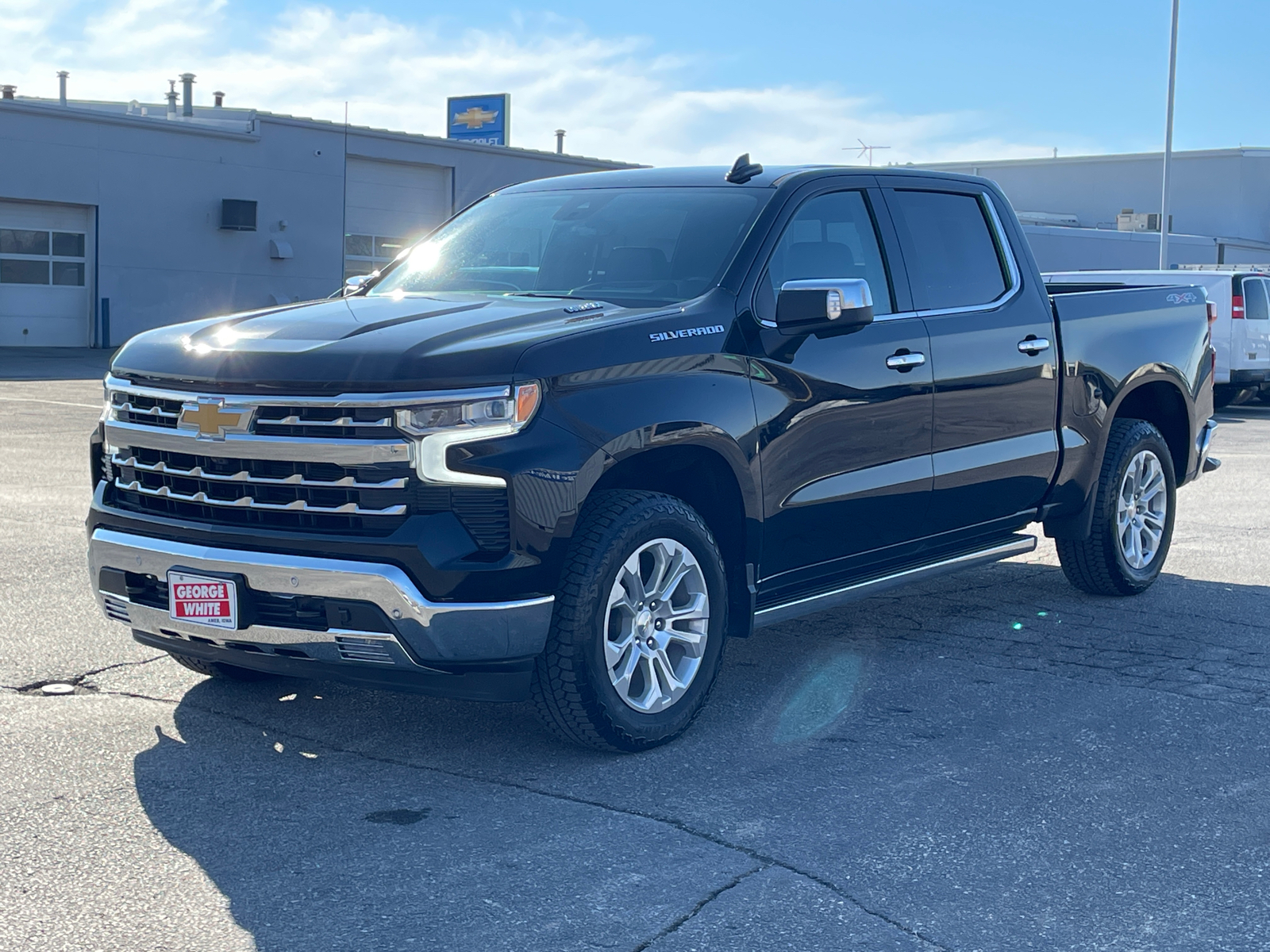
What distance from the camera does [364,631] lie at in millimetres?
4422

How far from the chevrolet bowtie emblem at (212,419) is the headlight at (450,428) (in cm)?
54

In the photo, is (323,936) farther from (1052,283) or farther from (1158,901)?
(1052,283)

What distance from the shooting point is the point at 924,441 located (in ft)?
19.9

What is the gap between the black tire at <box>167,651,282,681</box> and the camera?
5516 millimetres

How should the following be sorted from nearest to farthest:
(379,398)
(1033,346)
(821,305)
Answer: (379,398)
(821,305)
(1033,346)

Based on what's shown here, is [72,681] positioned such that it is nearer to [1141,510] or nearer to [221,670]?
[221,670]

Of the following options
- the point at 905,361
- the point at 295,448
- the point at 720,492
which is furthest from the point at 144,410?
the point at 905,361

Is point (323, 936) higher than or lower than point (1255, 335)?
lower

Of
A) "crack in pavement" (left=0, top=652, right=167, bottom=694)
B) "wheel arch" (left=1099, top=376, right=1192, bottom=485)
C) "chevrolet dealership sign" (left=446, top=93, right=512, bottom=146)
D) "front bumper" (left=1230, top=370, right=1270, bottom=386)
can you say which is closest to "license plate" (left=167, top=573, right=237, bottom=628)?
"crack in pavement" (left=0, top=652, right=167, bottom=694)

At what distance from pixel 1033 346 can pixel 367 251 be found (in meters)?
35.0

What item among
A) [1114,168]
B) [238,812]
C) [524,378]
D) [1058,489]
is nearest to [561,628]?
[524,378]

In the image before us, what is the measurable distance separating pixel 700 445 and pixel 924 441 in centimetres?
140

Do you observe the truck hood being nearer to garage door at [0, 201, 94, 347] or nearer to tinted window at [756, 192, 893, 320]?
tinted window at [756, 192, 893, 320]

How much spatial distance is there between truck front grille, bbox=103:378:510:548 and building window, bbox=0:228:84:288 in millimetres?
30906
